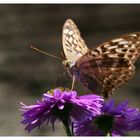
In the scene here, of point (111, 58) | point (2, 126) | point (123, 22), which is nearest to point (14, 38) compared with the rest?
point (123, 22)

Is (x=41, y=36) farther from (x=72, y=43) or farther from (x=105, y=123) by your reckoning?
(x=105, y=123)

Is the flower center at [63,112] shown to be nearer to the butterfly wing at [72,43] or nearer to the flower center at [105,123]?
the flower center at [105,123]

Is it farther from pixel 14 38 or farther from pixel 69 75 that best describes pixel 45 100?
pixel 14 38

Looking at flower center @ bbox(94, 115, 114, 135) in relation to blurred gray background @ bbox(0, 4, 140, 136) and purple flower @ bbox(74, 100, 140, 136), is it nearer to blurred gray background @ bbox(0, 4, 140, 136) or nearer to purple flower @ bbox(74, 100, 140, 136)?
purple flower @ bbox(74, 100, 140, 136)

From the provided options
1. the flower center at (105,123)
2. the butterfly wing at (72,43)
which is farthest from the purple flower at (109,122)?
the butterfly wing at (72,43)

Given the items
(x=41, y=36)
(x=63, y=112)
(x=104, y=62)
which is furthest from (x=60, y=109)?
(x=41, y=36)
